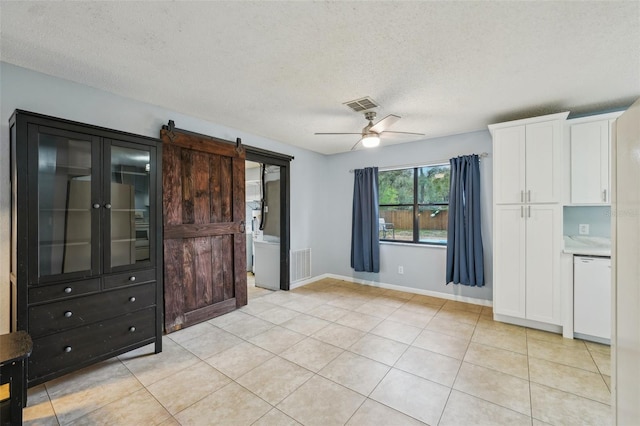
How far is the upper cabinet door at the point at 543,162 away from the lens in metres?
3.00

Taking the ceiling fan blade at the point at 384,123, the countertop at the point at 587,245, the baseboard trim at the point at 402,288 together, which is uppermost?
the ceiling fan blade at the point at 384,123

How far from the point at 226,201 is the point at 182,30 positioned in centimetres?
225

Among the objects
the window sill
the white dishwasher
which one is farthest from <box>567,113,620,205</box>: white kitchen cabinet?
the window sill

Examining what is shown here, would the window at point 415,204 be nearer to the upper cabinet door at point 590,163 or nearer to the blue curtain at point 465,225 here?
the blue curtain at point 465,225

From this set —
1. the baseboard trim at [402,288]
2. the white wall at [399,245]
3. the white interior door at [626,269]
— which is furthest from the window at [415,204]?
the white interior door at [626,269]

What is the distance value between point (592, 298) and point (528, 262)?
61 cm

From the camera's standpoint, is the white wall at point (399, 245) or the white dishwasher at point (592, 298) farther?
the white wall at point (399, 245)

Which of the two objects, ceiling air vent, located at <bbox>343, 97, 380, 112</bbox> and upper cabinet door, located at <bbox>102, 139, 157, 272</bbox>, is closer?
upper cabinet door, located at <bbox>102, 139, 157, 272</bbox>

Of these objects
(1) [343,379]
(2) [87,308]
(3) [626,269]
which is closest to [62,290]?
(2) [87,308]

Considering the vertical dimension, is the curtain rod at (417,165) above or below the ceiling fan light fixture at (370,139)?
below

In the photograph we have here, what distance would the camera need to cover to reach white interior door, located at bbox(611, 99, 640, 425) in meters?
0.79

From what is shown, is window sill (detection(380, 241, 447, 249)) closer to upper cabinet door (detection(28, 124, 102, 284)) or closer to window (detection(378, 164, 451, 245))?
window (detection(378, 164, 451, 245))

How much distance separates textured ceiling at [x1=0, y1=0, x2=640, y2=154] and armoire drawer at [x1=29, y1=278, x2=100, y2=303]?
1768mm

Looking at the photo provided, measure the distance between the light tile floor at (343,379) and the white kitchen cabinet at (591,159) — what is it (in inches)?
62.0
